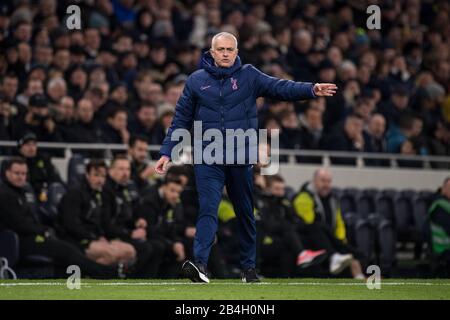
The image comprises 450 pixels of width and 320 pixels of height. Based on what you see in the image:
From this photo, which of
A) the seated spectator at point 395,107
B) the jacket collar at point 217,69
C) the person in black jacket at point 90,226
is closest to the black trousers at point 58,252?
the person in black jacket at point 90,226

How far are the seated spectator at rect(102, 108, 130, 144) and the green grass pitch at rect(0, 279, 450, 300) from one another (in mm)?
5003

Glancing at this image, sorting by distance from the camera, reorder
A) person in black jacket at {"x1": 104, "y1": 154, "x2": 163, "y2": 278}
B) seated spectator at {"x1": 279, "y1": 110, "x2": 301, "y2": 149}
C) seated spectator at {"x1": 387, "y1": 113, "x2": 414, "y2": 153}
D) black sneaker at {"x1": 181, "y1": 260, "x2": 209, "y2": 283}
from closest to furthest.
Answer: black sneaker at {"x1": 181, "y1": 260, "x2": 209, "y2": 283}, person in black jacket at {"x1": 104, "y1": 154, "x2": 163, "y2": 278}, seated spectator at {"x1": 279, "y1": 110, "x2": 301, "y2": 149}, seated spectator at {"x1": 387, "y1": 113, "x2": 414, "y2": 153}

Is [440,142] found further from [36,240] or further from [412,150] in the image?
[36,240]

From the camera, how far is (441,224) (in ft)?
55.8

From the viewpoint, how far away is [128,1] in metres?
21.1

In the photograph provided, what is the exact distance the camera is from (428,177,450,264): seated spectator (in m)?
16.7

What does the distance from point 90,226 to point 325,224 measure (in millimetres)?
3620

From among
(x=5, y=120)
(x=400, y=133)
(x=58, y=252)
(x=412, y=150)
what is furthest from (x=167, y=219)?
(x=400, y=133)

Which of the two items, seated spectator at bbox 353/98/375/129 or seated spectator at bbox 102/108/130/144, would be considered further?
seated spectator at bbox 353/98/375/129

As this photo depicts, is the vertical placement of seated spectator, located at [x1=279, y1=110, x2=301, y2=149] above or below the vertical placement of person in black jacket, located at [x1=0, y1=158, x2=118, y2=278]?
above

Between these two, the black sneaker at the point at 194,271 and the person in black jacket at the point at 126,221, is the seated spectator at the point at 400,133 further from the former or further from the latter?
the black sneaker at the point at 194,271

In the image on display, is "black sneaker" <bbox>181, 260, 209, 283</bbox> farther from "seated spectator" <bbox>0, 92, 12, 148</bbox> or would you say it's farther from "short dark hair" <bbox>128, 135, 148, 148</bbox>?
"seated spectator" <bbox>0, 92, 12, 148</bbox>

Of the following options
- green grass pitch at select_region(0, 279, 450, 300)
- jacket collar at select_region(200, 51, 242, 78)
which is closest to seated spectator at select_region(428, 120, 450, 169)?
green grass pitch at select_region(0, 279, 450, 300)
